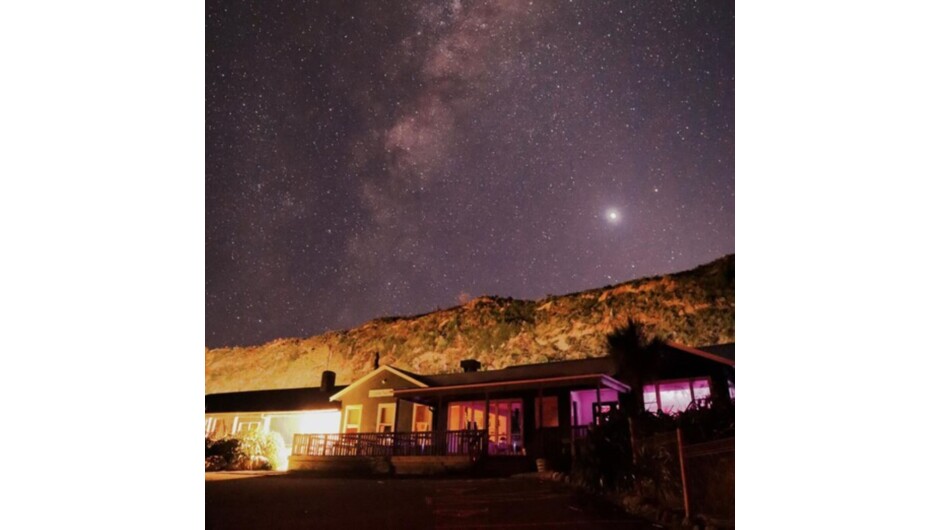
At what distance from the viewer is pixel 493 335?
42.6ft

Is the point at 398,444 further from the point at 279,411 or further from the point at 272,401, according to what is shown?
the point at 272,401

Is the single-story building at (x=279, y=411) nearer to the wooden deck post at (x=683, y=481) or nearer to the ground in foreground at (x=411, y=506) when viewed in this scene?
the ground in foreground at (x=411, y=506)

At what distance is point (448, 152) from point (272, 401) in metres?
9.40

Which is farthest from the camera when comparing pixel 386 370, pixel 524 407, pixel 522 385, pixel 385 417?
pixel 385 417

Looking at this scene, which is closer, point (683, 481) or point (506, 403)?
point (683, 481)

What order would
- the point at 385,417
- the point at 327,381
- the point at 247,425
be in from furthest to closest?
1. the point at 247,425
2. the point at 327,381
3. the point at 385,417

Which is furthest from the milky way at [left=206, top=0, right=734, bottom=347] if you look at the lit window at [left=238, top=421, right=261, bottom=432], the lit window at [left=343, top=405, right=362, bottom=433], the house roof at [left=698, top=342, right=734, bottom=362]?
the lit window at [left=238, top=421, right=261, bottom=432]

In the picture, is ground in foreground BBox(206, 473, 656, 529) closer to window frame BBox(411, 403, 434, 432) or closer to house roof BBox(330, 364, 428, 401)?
house roof BBox(330, 364, 428, 401)

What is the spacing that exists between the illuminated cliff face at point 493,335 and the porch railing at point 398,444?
5.68 ft

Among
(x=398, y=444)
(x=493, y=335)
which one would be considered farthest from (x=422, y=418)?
(x=398, y=444)

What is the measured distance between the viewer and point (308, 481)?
775 cm

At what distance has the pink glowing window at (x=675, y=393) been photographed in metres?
10.2
